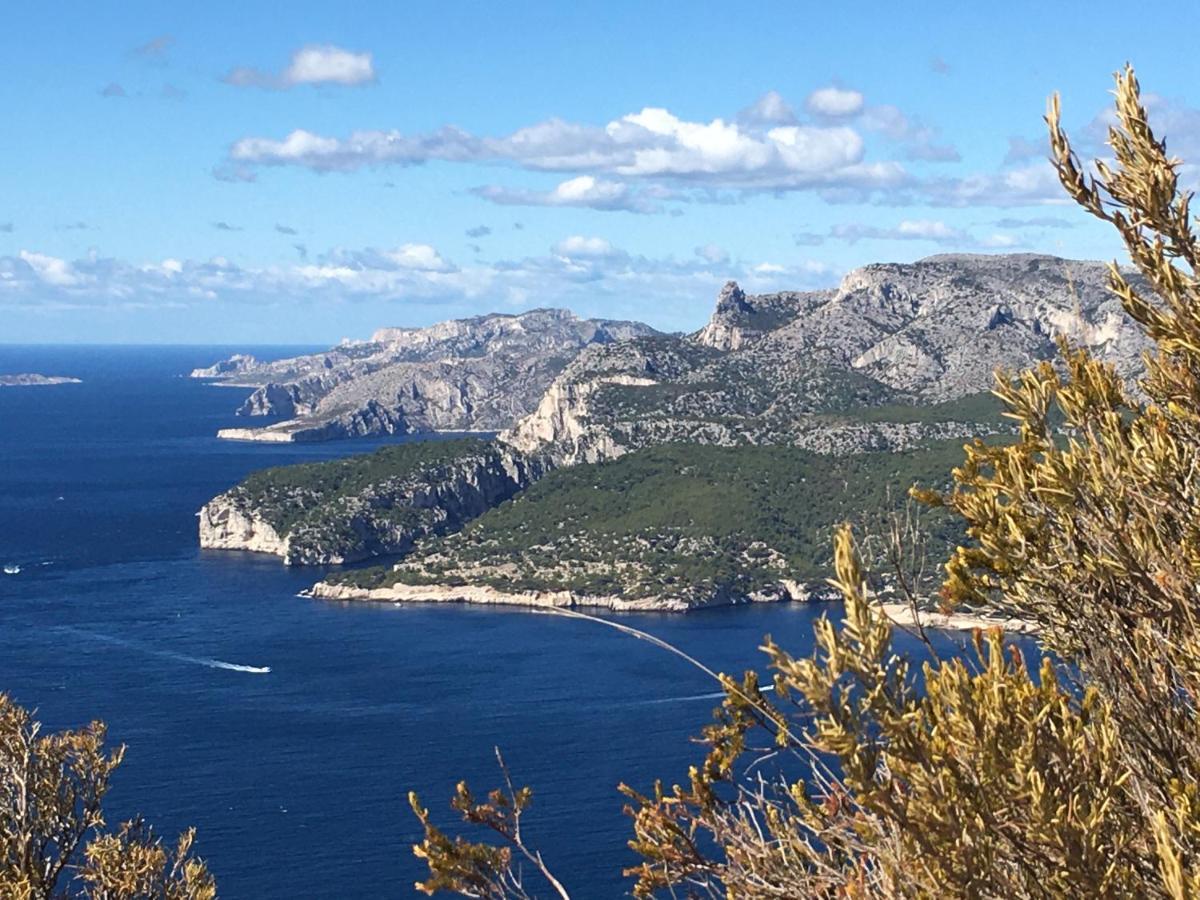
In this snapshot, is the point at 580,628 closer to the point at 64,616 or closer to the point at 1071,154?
the point at 64,616

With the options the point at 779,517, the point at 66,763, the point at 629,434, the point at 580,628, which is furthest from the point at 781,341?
the point at 66,763

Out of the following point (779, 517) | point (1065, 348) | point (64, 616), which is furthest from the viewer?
point (779, 517)

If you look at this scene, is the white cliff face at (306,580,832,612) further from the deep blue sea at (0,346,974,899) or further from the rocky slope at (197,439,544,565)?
the rocky slope at (197,439,544,565)

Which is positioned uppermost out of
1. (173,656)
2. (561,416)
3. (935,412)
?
(561,416)

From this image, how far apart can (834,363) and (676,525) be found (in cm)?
5165

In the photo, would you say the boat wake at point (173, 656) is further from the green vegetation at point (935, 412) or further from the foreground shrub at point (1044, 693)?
the green vegetation at point (935, 412)

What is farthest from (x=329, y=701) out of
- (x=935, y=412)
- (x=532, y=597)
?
(x=935, y=412)

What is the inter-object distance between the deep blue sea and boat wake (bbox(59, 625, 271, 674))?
1.02 ft

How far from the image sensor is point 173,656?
74.5 m

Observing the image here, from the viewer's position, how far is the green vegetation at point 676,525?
9869cm

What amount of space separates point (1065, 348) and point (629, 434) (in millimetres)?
134476

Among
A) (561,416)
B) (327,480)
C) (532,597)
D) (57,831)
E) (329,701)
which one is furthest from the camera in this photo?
(561,416)

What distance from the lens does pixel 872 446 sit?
412ft

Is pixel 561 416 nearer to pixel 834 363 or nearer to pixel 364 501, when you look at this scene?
pixel 834 363
